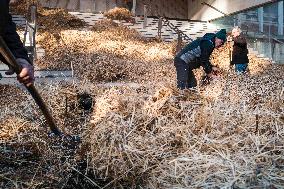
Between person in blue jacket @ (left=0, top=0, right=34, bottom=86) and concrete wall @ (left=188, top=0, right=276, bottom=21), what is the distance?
594 inches

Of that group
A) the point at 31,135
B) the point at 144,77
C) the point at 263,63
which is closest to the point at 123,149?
the point at 31,135

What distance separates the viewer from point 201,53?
266 inches

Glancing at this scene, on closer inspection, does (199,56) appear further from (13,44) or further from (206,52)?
(13,44)

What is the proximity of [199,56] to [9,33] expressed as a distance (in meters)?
4.35

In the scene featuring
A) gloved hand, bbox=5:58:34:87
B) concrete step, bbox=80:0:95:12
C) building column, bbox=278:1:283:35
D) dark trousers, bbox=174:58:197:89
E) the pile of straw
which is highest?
concrete step, bbox=80:0:95:12

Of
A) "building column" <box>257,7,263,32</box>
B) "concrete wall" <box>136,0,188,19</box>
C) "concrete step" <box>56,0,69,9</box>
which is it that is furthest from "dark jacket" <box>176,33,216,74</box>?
"concrete wall" <box>136,0,188,19</box>

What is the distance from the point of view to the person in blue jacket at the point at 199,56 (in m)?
6.68

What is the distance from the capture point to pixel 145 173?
9.69 feet

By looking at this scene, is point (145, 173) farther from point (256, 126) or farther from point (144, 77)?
point (144, 77)

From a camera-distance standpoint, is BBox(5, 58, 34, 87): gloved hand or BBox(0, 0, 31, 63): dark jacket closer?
BBox(5, 58, 34, 87): gloved hand

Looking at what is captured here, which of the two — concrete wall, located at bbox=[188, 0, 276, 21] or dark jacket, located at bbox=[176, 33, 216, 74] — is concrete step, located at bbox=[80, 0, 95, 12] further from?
dark jacket, located at bbox=[176, 33, 216, 74]

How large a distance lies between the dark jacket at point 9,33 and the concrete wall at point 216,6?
15.1 m

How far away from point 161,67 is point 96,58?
5.91ft

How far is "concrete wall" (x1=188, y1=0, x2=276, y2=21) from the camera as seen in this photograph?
18234mm
